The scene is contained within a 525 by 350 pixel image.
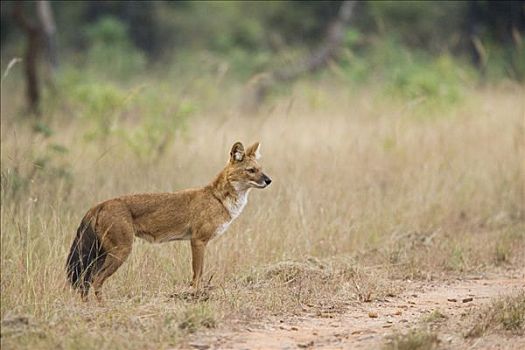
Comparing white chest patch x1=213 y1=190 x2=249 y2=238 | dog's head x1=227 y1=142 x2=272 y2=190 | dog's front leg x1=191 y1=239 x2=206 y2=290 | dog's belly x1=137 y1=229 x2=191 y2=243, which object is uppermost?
dog's head x1=227 y1=142 x2=272 y2=190

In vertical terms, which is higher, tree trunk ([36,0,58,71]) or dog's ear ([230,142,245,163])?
tree trunk ([36,0,58,71])

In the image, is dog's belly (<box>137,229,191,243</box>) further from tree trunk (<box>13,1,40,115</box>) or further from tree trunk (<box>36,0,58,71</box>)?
tree trunk (<box>36,0,58,71</box>)

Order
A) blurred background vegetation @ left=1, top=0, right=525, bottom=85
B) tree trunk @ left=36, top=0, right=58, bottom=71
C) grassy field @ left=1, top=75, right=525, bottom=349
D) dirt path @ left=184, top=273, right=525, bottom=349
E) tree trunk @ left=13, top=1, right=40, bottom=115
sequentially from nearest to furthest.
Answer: dirt path @ left=184, top=273, right=525, bottom=349 < grassy field @ left=1, top=75, right=525, bottom=349 < tree trunk @ left=13, top=1, right=40, bottom=115 < tree trunk @ left=36, top=0, right=58, bottom=71 < blurred background vegetation @ left=1, top=0, right=525, bottom=85

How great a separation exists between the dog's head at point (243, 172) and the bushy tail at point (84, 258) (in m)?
1.43

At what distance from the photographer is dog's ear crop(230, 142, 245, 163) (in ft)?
28.8

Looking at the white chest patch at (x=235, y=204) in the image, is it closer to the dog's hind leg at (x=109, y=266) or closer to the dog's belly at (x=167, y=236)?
the dog's belly at (x=167, y=236)

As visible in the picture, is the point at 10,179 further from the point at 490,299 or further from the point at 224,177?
the point at 490,299

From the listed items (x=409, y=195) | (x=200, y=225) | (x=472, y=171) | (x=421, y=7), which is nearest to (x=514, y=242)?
(x=409, y=195)

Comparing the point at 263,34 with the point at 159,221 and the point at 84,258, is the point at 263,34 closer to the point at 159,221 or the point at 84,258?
the point at 159,221

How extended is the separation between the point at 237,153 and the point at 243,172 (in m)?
0.18

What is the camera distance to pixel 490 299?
8.30m

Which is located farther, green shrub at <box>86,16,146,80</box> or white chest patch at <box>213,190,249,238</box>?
green shrub at <box>86,16,146,80</box>

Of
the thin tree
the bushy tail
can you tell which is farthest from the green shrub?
the bushy tail

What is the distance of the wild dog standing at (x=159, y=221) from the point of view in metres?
7.94
